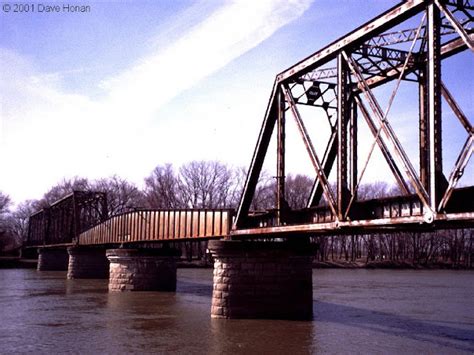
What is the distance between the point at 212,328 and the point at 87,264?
34.2 m

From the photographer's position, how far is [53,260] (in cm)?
6844

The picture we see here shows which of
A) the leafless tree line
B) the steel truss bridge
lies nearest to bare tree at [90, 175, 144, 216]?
the leafless tree line

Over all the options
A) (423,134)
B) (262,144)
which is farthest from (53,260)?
(423,134)

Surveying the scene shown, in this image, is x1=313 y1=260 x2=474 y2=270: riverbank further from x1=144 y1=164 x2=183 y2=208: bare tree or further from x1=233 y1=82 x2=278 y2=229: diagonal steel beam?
x1=233 y1=82 x2=278 y2=229: diagonal steel beam

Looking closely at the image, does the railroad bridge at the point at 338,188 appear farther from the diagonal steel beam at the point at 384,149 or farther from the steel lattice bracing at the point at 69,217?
the steel lattice bracing at the point at 69,217

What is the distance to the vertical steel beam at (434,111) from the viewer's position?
1177cm

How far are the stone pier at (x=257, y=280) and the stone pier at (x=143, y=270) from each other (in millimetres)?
14677

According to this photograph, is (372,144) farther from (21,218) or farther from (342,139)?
(21,218)

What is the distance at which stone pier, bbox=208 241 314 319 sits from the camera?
2138 cm

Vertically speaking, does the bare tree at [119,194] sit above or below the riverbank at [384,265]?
above

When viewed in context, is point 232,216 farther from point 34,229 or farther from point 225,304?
point 34,229

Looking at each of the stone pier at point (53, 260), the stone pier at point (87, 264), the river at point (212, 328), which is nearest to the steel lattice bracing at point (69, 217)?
the stone pier at point (53, 260)

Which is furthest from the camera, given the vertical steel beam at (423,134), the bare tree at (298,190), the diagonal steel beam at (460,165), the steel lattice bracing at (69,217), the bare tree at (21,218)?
the bare tree at (21,218)

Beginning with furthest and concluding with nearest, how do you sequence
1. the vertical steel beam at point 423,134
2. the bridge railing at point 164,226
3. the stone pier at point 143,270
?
the stone pier at point 143,270 < the bridge railing at point 164,226 < the vertical steel beam at point 423,134
